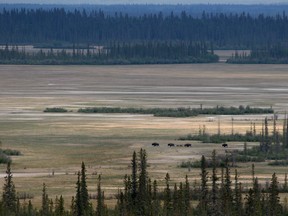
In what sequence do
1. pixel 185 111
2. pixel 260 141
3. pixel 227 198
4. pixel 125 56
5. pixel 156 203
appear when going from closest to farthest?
pixel 227 198
pixel 156 203
pixel 260 141
pixel 185 111
pixel 125 56

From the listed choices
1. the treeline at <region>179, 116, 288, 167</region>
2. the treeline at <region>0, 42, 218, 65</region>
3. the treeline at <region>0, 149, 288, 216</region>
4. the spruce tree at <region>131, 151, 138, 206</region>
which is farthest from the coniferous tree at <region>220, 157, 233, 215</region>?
the treeline at <region>0, 42, 218, 65</region>

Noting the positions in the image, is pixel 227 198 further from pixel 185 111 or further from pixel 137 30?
pixel 137 30

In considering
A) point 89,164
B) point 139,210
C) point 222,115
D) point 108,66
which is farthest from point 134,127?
point 108,66

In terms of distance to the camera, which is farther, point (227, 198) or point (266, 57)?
point (266, 57)

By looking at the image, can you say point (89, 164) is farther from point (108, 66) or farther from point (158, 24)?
point (158, 24)

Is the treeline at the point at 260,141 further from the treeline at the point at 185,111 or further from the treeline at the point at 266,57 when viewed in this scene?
the treeline at the point at 266,57

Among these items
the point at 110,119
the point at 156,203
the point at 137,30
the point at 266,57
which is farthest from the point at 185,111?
the point at 137,30

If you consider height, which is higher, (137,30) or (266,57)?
(137,30)
